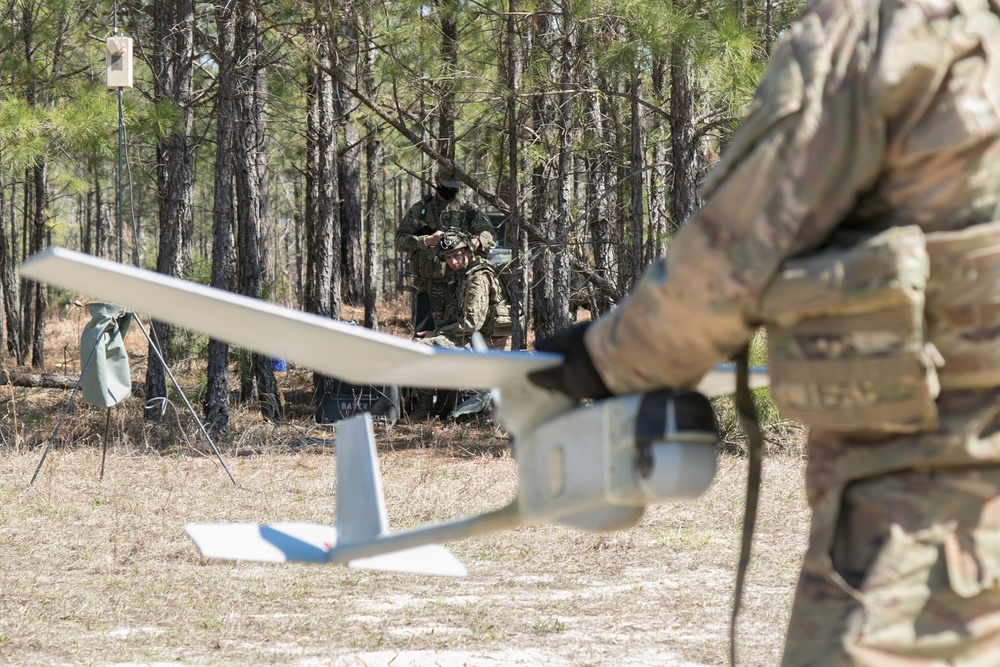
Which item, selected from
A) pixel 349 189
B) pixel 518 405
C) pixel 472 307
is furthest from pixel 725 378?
pixel 349 189

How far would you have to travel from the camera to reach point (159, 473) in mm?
7738

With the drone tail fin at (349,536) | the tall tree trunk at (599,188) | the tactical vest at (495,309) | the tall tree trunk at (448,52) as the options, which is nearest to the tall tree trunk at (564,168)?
the tall tree trunk at (599,188)

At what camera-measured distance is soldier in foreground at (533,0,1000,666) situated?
1.50 meters

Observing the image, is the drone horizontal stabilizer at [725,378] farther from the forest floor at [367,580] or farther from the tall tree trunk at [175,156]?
the tall tree trunk at [175,156]

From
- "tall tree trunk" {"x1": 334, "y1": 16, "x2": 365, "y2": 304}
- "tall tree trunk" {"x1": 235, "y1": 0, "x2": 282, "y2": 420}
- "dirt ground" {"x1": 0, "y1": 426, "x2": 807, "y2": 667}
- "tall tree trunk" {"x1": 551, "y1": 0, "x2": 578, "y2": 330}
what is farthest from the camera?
"tall tree trunk" {"x1": 334, "y1": 16, "x2": 365, "y2": 304}

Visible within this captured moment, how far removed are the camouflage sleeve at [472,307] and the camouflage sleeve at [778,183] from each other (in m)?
8.80

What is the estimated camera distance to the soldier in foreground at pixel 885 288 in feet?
4.92

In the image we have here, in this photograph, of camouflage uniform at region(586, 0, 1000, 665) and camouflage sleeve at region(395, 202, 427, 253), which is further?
camouflage sleeve at region(395, 202, 427, 253)

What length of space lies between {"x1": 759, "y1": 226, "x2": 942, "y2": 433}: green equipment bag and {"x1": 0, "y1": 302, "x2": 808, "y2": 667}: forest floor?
253 cm

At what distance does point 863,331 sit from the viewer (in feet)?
5.05

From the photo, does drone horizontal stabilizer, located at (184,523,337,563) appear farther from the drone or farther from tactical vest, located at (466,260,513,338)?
tactical vest, located at (466,260,513,338)

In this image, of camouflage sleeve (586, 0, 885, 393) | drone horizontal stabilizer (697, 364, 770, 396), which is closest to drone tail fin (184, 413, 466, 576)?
drone horizontal stabilizer (697, 364, 770, 396)

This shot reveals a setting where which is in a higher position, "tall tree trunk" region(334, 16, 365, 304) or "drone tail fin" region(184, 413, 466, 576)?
"tall tree trunk" region(334, 16, 365, 304)

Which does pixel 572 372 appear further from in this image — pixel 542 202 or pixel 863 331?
pixel 542 202
